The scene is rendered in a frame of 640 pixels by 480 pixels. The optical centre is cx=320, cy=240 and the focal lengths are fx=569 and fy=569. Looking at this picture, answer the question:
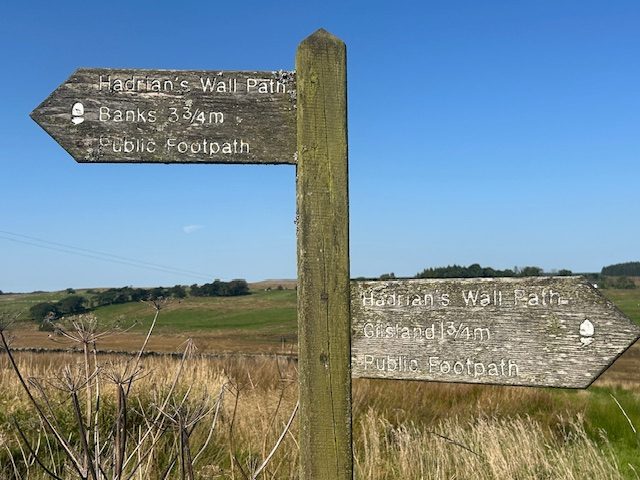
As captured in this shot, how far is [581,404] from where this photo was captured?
8.91 meters

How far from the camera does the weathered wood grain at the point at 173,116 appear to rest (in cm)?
233

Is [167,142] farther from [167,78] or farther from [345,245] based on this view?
[345,245]

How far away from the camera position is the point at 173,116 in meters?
2.34

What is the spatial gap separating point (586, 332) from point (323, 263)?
1.05 meters

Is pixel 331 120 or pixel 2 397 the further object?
pixel 2 397

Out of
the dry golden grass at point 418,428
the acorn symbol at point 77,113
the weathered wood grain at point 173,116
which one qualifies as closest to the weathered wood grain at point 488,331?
the weathered wood grain at point 173,116

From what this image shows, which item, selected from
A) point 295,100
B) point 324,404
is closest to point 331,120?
point 295,100

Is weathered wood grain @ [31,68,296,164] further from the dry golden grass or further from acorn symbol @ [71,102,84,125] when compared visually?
the dry golden grass

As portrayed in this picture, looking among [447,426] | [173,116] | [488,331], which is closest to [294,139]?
[173,116]

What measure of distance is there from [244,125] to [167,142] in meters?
0.32

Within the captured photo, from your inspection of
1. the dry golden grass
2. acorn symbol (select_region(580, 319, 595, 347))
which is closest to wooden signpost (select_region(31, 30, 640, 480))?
acorn symbol (select_region(580, 319, 595, 347))

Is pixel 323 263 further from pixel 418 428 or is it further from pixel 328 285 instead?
pixel 418 428

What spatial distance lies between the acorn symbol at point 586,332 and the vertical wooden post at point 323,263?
35.4 inches

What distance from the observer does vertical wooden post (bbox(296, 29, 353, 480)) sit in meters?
2.12
